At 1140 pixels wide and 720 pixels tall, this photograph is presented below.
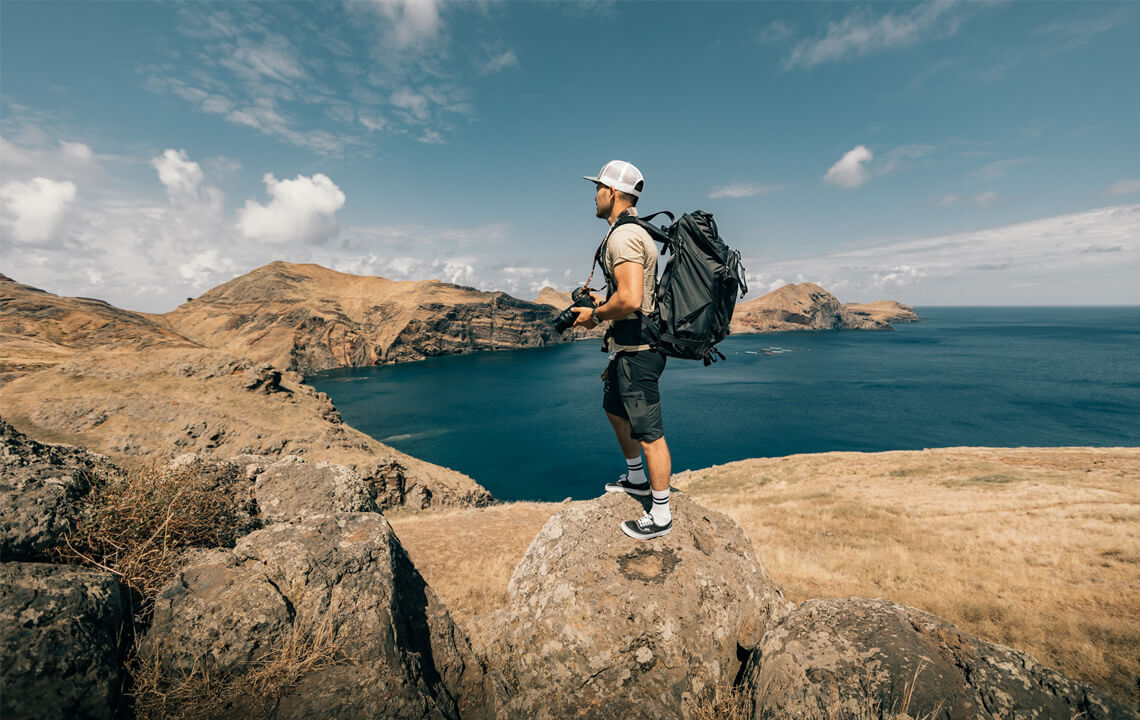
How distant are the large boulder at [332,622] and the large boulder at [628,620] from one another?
789mm

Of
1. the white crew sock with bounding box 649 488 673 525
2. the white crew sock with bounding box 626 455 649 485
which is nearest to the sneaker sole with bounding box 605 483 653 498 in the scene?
the white crew sock with bounding box 626 455 649 485

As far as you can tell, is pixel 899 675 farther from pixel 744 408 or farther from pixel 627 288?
pixel 744 408

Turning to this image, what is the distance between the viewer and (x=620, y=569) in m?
5.09

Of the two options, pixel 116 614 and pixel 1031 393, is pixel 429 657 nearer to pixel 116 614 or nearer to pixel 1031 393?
pixel 116 614

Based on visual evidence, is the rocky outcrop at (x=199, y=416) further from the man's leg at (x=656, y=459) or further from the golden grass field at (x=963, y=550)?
the man's leg at (x=656, y=459)

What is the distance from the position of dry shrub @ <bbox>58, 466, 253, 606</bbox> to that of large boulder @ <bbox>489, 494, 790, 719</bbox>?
11.1 ft

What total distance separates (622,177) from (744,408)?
70.2 metres

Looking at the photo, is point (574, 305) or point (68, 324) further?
point (68, 324)

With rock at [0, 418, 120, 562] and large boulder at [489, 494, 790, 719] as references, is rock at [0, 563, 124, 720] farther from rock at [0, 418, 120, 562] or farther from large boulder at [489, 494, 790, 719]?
large boulder at [489, 494, 790, 719]

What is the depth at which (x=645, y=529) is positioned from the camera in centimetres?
Result: 532

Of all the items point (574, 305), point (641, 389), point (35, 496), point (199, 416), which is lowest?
point (199, 416)

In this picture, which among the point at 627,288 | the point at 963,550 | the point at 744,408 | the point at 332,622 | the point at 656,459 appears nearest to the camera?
the point at 332,622

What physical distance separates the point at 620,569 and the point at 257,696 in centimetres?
344

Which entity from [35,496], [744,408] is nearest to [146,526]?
[35,496]
